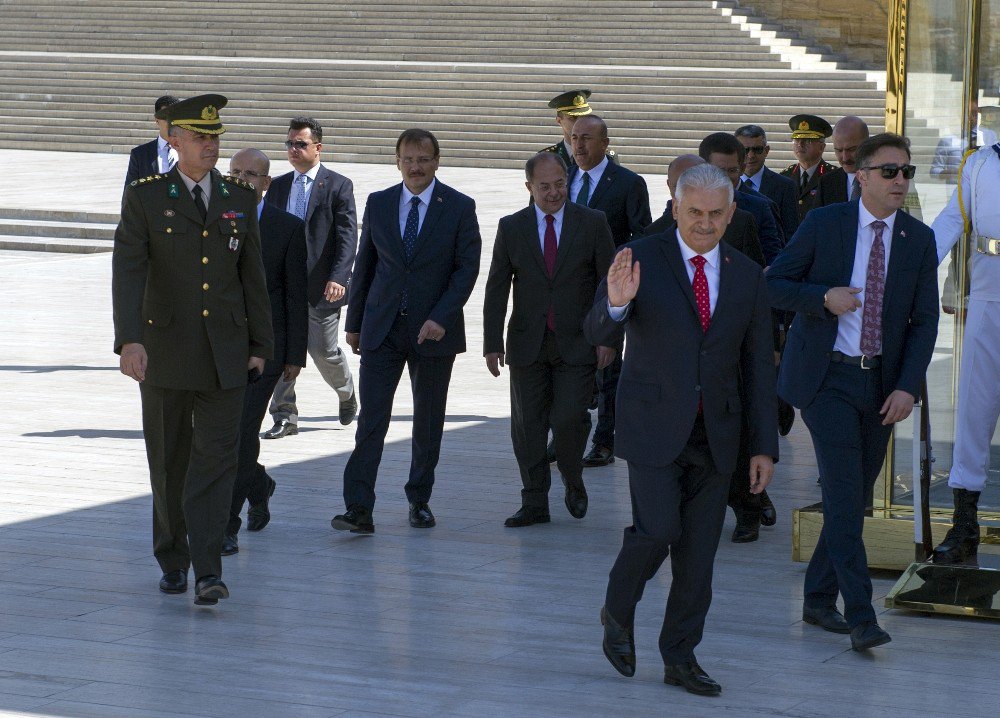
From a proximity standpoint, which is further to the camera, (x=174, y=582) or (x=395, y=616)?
(x=174, y=582)

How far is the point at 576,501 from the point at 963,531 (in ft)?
6.22

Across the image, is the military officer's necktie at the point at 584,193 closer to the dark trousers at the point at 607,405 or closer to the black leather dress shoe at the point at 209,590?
the dark trousers at the point at 607,405

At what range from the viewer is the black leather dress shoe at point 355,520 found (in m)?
7.11

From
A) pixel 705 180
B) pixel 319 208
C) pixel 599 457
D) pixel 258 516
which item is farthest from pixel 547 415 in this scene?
pixel 705 180

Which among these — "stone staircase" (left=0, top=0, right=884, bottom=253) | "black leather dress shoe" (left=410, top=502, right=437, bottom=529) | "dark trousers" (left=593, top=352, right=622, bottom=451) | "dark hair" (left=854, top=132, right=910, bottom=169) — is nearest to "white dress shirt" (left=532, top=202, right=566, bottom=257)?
"black leather dress shoe" (left=410, top=502, right=437, bottom=529)

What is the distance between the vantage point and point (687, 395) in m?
4.95

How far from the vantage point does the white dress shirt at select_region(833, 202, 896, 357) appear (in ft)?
18.2

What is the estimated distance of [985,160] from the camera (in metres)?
6.27

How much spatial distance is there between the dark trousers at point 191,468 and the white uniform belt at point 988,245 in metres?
2.99

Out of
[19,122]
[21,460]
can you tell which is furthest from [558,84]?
[21,460]

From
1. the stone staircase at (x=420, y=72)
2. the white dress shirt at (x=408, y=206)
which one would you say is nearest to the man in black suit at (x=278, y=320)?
the white dress shirt at (x=408, y=206)

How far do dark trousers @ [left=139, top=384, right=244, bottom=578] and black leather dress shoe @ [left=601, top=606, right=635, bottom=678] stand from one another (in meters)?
1.65

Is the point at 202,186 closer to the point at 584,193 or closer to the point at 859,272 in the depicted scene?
the point at 859,272

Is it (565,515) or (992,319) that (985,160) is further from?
(565,515)
